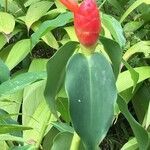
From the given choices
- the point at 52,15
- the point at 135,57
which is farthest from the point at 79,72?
the point at 52,15

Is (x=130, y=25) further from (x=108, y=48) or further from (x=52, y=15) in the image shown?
(x=108, y=48)

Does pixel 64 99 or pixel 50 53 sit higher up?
pixel 64 99

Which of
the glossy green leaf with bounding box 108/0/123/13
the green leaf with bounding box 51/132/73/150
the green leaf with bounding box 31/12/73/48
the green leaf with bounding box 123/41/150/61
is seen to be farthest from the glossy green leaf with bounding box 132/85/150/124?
the green leaf with bounding box 51/132/73/150

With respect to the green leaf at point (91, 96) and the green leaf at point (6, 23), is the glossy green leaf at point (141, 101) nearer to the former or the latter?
the green leaf at point (6, 23)

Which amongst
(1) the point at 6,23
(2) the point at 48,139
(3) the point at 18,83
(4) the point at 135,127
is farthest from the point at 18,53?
(4) the point at 135,127

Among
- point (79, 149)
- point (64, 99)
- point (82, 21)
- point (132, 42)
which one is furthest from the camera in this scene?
point (132, 42)

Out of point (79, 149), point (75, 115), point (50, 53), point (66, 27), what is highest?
point (75, 115)
